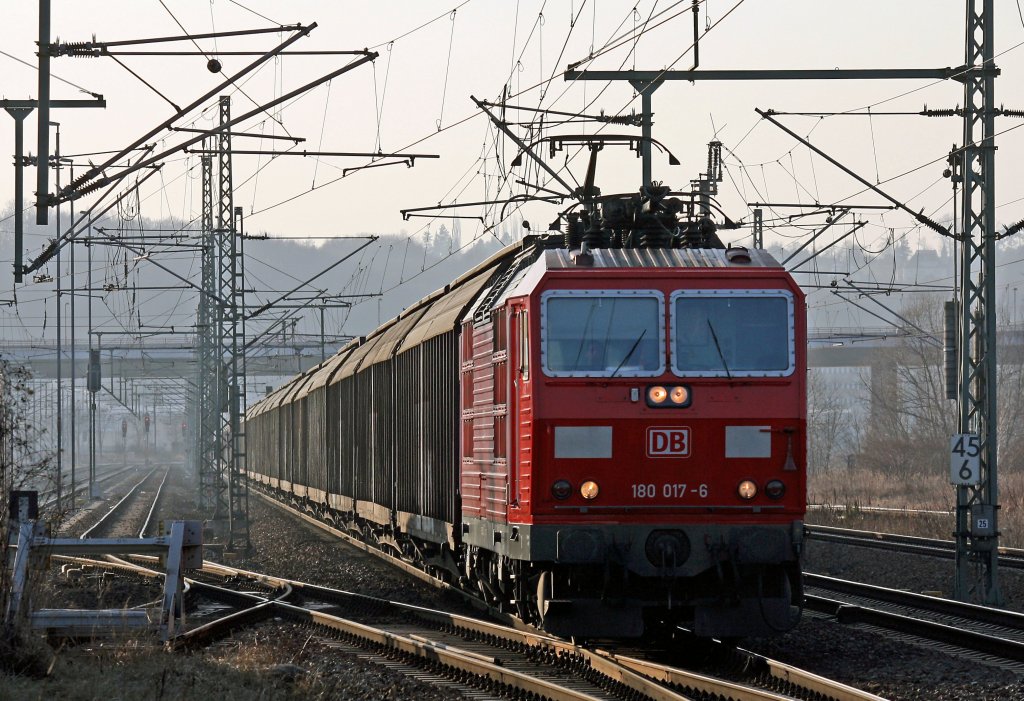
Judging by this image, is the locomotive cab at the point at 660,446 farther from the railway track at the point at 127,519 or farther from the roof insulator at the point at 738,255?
the railway track at the point at 127,519

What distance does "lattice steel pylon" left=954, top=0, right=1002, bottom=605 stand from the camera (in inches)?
707

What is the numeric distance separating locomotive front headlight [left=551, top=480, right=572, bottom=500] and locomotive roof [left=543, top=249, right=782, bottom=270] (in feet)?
5.71

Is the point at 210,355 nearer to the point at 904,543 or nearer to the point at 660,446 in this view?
the point at 904,543

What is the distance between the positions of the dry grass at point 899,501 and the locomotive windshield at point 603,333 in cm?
1783

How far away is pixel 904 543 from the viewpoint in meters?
26.7

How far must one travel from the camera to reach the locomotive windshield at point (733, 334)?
11.6m

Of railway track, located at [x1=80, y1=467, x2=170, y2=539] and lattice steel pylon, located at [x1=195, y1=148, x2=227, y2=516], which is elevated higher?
lattice steel pylon, located at [x1=195, y1=148, x2=227, y2=516]

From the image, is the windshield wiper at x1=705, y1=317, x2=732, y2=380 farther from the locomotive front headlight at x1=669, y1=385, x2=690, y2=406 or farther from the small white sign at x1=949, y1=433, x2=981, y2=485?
the small white sign at x1=949, y1=433, x2=981, y2=485

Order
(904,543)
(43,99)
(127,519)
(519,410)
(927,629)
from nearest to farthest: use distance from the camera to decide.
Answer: (519,410)
(927,629)
(43,99)
(904,543)
(127,519)

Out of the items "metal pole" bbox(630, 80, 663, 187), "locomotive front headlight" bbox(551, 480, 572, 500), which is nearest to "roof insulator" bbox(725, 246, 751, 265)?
"locomotive front headlight" bbox(551, 480, 572, 500)

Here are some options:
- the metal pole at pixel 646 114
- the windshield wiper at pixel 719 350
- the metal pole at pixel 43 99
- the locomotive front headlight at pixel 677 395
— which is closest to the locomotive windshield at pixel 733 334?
the windshield wiper at pixel 719 350

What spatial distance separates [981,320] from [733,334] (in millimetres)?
8033

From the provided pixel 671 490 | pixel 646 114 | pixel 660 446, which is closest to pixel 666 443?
pixel 660 446

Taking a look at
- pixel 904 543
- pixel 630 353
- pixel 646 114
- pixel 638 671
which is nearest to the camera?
pixel 638 671
